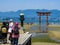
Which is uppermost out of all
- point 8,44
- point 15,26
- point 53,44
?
point 15,26

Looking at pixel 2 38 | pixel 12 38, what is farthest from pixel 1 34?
pixel 12 38

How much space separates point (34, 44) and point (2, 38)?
40.3ft

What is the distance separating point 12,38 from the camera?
10531mm

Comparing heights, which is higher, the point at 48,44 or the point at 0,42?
the point at 0,42

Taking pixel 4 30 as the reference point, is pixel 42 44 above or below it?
below

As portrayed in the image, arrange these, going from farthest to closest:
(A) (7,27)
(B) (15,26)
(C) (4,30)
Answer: (A) (7,27) → (C) (4,30) → (B) (15,26)

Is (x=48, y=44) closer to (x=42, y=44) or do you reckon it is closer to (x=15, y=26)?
(x=42, y=44)

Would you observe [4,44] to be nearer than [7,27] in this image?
Yes

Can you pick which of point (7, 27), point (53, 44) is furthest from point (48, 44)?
point (7, 27)

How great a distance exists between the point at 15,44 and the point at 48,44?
13.3m

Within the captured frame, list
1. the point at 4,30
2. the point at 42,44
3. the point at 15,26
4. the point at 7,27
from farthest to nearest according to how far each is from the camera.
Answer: the point at 42,44 → the point at 7,27 → the point at 4,30 → the point at 15,26

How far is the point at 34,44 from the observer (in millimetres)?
23500

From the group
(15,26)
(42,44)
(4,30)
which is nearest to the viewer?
(15,26)

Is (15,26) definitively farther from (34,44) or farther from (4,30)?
(34,44)
